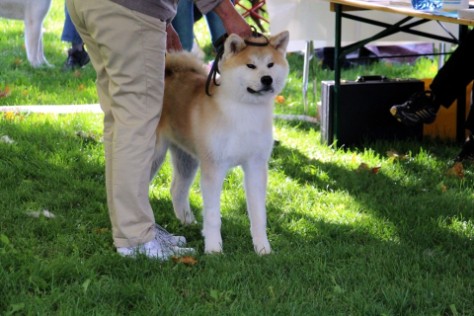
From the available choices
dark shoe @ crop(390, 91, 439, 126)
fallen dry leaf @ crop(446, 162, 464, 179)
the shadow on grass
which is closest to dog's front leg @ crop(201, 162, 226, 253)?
the shadow on grass

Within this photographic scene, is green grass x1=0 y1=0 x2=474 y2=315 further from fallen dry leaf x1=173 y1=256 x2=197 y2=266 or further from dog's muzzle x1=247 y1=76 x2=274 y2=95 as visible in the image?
dog's muzzle x1=247 y1=76 x2=274 y2=95

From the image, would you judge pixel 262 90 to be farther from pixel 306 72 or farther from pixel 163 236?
pixel 306 72

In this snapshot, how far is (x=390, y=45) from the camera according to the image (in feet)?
29.9

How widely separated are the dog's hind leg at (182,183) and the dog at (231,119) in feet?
0.82

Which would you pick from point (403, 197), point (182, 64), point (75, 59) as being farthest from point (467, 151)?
point (75, 59)

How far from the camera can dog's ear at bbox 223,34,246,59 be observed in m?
3.49

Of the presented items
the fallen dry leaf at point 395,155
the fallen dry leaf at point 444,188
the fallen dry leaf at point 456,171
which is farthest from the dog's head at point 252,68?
the fallen dry leaf at point 395,155

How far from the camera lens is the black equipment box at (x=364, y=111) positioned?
571 centimetres

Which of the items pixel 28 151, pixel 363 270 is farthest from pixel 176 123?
pixel 28 151

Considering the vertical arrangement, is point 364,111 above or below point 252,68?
below

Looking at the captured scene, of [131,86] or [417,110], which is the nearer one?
[131,86]

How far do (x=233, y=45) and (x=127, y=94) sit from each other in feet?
1.56

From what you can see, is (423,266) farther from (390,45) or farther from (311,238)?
A: (390,45)

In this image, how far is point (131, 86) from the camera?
11.3 feet
